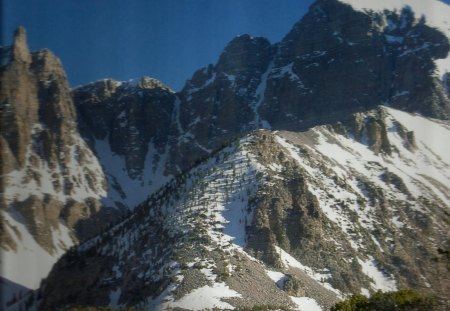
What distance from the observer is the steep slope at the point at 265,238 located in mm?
64750

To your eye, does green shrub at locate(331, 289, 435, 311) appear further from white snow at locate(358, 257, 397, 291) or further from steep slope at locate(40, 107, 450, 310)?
white snow at locate(358, 257, 397, 291)

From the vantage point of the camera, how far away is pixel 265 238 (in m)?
74.8

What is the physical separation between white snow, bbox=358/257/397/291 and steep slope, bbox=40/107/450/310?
213 mm

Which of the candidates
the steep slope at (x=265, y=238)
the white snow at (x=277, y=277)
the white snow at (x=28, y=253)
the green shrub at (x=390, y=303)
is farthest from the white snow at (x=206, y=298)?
the white snow at (x=28, y=253)

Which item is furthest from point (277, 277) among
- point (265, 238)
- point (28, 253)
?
point (28, 253)

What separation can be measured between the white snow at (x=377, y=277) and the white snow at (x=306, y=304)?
16.6 metres

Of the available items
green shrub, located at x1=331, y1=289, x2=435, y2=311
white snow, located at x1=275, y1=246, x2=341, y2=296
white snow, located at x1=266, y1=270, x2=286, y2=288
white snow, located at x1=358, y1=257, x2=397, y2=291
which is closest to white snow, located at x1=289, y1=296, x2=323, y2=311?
white snow, located at x1=266, y1=270, x2=286, y2=288

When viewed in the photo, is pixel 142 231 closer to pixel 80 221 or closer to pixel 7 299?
pixel 7 299

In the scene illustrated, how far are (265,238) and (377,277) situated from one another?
17.2 meters

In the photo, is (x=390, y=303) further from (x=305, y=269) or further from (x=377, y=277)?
(x=377, y=277)

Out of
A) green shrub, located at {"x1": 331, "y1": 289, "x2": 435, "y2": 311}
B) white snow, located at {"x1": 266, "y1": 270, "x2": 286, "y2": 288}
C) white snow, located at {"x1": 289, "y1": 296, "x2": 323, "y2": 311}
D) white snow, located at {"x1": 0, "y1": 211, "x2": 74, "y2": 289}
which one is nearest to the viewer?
green shrub, located at {"x1": 331, "y1": 289, "x2": 435, "y2": 311}

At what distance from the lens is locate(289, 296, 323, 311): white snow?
6238 cm

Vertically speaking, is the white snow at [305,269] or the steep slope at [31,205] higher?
the steep slope at [31,205]

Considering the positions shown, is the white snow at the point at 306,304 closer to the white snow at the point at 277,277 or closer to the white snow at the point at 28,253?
the white snow at the point at 277,277
